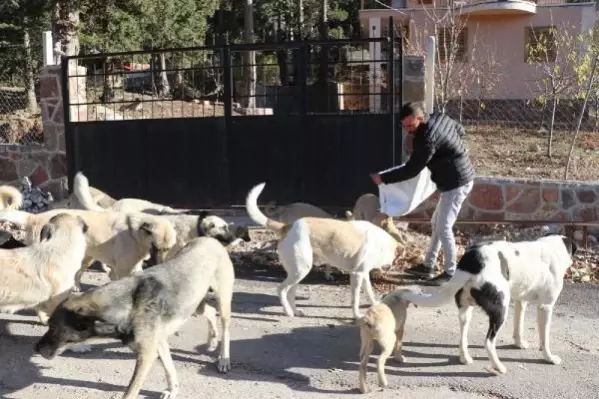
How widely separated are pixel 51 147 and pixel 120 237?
4.90 metres

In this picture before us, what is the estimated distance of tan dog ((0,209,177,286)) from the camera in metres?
6.68

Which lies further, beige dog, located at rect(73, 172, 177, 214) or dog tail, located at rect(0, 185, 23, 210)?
beige dog, located at rect(73, 172, 177, 214)

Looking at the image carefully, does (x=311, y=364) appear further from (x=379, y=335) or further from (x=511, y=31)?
(x=511, y=31)

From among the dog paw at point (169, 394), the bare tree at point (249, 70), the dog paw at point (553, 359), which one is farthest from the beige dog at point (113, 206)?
the bare tree at point (249, 70)

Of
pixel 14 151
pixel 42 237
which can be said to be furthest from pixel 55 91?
pixel 42 237

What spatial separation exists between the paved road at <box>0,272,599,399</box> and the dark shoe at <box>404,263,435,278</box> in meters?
0.92

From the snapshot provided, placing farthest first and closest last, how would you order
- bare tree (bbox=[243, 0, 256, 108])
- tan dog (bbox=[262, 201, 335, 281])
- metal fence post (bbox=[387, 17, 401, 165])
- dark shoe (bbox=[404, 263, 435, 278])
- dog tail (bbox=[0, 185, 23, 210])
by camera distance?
bare tree (bbox=[243, 0, 256, 108]) → metal fence post (bbox=[387, 17, 401, 165]) → tan dog (bbox=[262, 201, 335, 281]) → dark shoe (bbox=[404, 263, 435, 278]) → dog tail (bbox=[0, 185, 23, 210])

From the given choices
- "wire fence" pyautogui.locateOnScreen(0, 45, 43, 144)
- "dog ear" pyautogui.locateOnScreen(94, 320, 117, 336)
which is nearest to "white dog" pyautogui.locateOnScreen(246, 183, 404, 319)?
"dog ear" pyautogui.locateOnScreen(94, 320, 117, 336)

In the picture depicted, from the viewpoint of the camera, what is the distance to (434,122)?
7367 mm

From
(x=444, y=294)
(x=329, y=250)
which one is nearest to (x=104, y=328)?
(x=444, y=294)

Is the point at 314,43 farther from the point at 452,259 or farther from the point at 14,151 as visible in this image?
the point at 14,151

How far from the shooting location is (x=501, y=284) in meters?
5.49

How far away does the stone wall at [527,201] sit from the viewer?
943cm

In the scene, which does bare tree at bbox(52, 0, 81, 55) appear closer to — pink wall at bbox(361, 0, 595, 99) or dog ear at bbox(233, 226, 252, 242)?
dog ear at bbox(233, 226, 252, 242)
